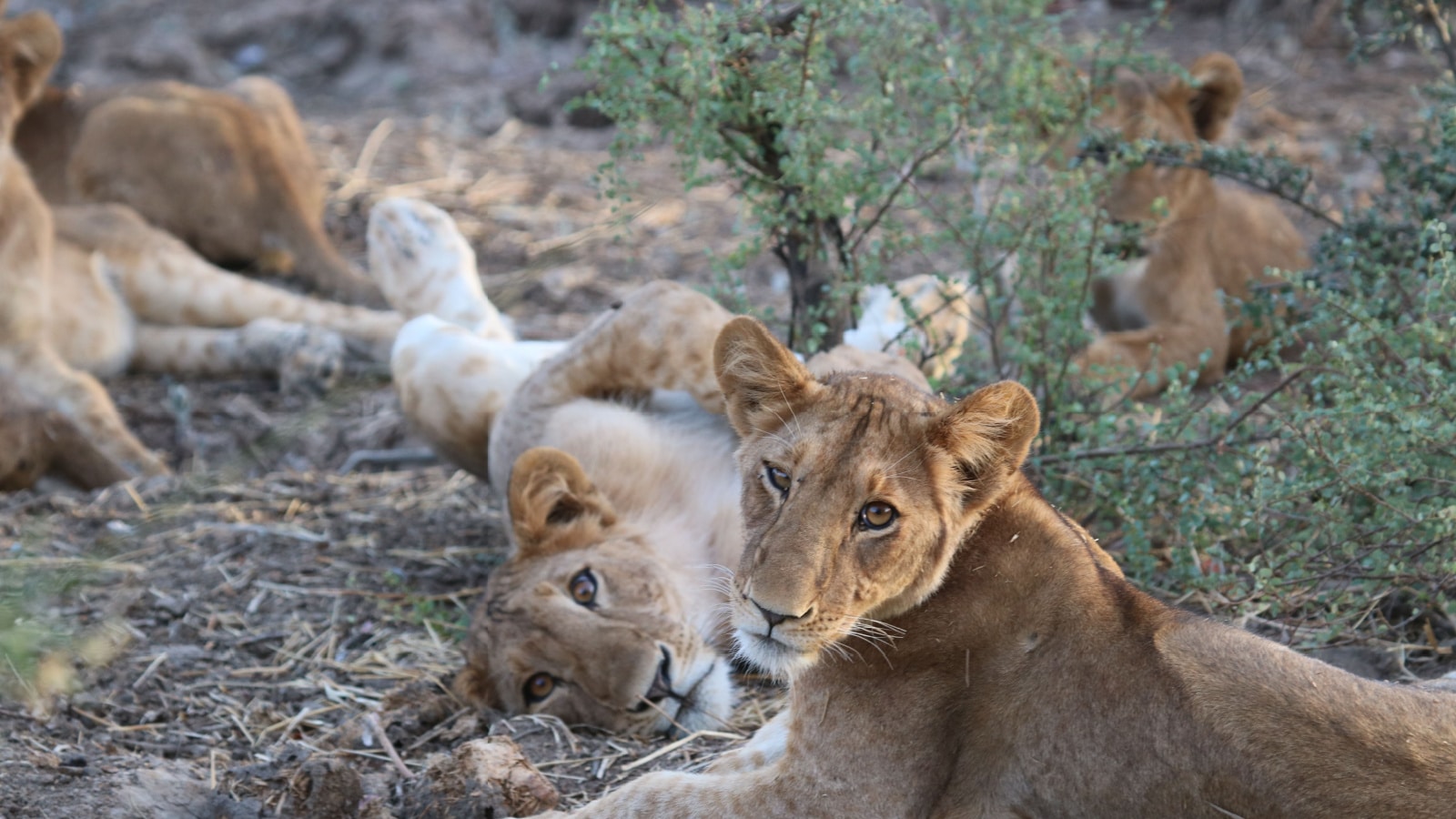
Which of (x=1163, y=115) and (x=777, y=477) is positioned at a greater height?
(x=777, y=477)

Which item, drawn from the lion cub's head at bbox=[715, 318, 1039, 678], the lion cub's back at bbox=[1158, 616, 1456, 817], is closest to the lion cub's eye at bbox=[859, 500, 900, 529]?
the lion cub's head at bbox=[715, 318, 1039, 678]

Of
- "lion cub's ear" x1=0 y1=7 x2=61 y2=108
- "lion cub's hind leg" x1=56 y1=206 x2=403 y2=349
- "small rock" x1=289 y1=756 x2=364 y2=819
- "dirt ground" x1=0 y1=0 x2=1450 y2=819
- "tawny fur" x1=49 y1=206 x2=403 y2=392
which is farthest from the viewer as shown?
"lion cub's hind leg" x1=56 y1=206 x2=403 y2=349

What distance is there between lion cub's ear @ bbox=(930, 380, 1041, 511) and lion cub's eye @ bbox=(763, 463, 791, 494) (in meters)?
0.26

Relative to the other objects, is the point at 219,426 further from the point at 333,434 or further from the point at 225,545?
the point at 225,545

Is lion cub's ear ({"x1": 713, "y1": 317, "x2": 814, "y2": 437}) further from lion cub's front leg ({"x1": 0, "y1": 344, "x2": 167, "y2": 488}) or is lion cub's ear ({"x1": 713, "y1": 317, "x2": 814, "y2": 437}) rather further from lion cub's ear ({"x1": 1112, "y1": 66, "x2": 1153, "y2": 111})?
lion cub's front leg ({"x1": 0, "y1": 344, "x2": 167, "y2": 488})

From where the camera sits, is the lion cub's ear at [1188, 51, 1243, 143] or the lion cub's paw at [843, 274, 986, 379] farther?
Result: the lion cub's ear at [1188, 51, 1243, 143]

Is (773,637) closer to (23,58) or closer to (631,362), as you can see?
(631,362)

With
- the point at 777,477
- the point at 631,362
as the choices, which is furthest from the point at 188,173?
the point at 777,477

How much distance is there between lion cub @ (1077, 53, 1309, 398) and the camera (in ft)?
16.8

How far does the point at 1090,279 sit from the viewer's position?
3.97 meters

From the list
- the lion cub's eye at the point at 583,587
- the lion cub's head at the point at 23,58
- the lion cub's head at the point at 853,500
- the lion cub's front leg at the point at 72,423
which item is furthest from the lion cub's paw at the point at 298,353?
the lion cub's head at the point at 853,500

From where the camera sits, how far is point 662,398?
443 centimetres

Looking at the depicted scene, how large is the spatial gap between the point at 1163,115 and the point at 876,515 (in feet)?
10.7

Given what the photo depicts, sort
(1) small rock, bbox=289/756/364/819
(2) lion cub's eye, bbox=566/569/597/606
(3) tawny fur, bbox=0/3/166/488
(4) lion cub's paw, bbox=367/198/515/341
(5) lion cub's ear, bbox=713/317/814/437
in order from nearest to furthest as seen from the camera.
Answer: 1. (5) lion cub's ear, bbox=713/317/814/437
2. (1) small rock, bbox=289/756/364/819
3. (2) lion cub's eye, bbox=566/569/597/606
4. (3) tawny fur, bbox=0/3/166/488
5. (4) lion cub's paw, bbox=367/198/515/341
